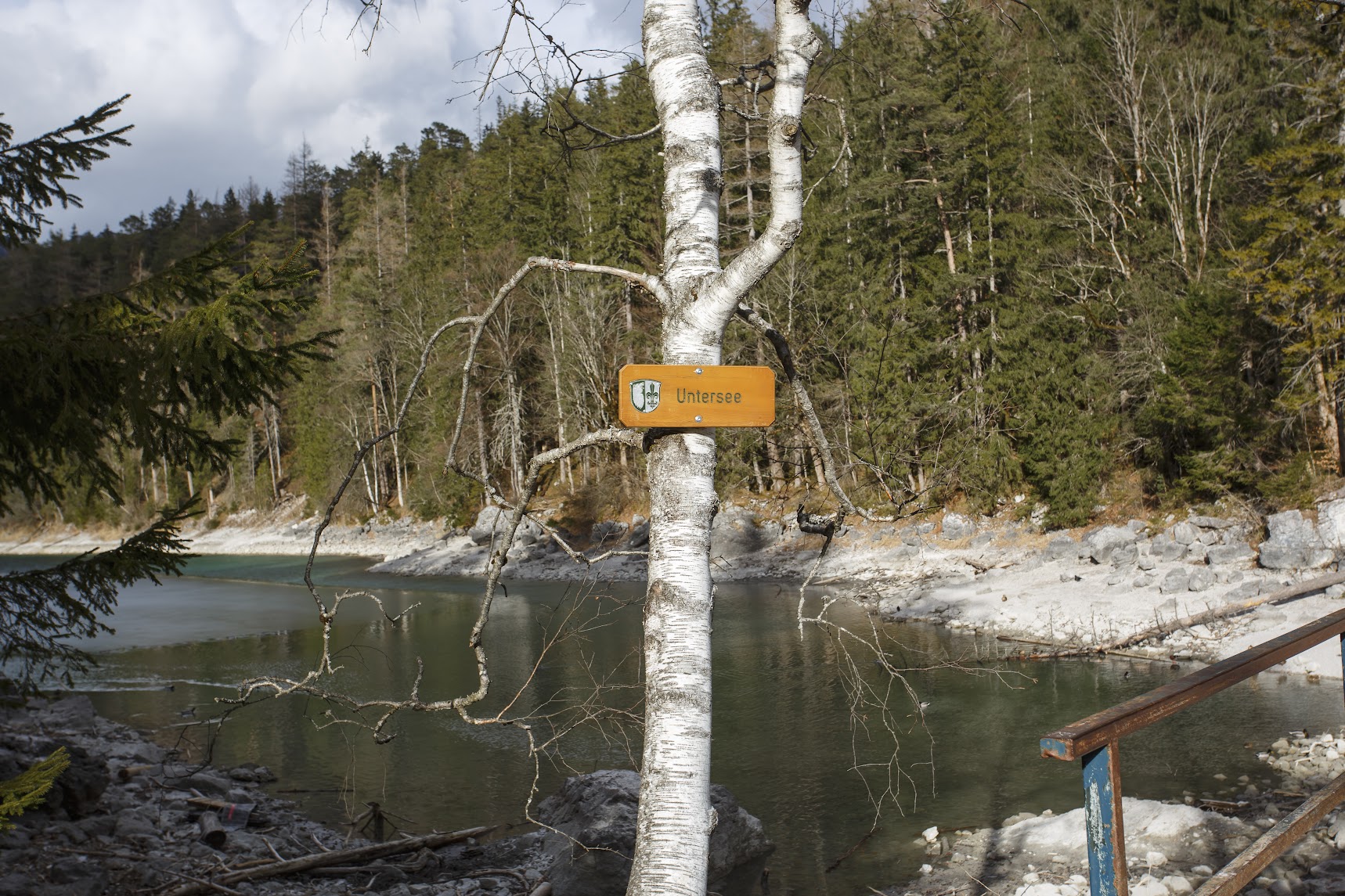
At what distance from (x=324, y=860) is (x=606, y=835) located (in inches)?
72.9

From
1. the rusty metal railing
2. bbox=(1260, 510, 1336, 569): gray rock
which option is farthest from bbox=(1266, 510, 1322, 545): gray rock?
the rusty metal railing

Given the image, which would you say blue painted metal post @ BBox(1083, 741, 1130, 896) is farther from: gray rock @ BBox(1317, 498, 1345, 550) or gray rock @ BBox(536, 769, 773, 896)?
gray rock @ BBox(1317, 498, 1345, 550)

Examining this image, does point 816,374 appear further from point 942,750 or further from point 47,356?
point 942,750

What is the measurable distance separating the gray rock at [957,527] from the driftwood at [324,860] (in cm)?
1603

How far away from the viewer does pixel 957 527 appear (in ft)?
68.5

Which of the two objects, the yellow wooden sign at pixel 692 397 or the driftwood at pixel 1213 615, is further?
the driftwood at pixel 1213 615

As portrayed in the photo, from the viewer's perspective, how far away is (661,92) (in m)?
3.01

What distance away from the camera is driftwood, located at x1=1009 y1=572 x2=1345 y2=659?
11.8 meters

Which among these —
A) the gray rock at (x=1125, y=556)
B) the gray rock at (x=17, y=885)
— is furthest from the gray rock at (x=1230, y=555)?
the gray rock at (x=17, y=885)

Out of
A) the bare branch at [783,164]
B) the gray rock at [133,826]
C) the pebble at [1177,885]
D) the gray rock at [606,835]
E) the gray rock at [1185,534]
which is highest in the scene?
the bare branch at [783,164]

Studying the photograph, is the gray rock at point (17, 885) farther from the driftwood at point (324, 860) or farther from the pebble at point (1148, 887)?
the pebble at point (1148, 887)

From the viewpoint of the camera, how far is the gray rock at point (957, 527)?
68.2 ft

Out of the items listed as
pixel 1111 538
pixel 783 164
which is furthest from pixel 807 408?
pixel 1111 538

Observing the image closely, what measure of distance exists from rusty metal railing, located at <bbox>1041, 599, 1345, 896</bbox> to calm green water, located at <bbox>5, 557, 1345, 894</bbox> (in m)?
1.79
